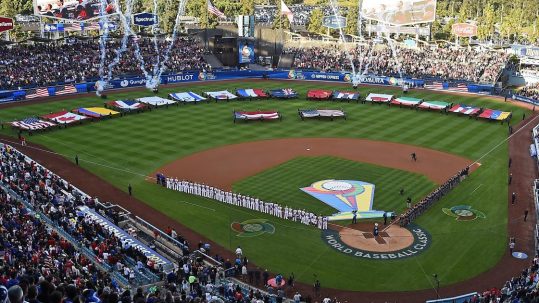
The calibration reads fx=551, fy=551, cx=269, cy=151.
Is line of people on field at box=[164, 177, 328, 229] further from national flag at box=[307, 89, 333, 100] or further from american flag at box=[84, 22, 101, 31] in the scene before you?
american flag at box=[84, 22, 101, 31]

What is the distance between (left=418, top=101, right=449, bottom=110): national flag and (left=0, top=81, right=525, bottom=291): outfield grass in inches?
61.5

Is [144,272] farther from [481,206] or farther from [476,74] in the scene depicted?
[476,74]

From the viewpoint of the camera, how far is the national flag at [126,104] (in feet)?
228

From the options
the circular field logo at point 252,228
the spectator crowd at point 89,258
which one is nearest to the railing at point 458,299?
the spectator crowd at point 89,258

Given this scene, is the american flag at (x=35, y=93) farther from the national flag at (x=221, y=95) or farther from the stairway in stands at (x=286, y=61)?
the stairway in stands at (x=286, y=61)

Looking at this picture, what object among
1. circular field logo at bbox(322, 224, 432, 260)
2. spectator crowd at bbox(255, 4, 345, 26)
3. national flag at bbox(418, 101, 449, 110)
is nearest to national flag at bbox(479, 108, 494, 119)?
national flag at bbox(418, 101, 449, 110)

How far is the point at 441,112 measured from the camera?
238ft

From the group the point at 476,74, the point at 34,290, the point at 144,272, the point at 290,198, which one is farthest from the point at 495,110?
the point at 34,290

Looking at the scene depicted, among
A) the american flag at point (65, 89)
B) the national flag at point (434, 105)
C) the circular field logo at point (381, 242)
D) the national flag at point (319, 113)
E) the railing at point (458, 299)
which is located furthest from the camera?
the american flag at point (65, 89)

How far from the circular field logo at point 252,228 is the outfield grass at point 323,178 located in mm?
3521

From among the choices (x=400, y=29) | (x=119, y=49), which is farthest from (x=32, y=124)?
(x=400, y=29)

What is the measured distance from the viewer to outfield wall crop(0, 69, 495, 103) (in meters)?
77.6

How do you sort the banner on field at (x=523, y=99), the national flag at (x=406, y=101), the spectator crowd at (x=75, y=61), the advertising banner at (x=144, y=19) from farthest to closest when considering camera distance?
the advertising banner at (x=144, y=19)
the spectator crowd at (x=75, y=61)
the banner on field at (x=523, y=99)
the national flag at (x=406, y=101)

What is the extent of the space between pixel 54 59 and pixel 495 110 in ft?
216
